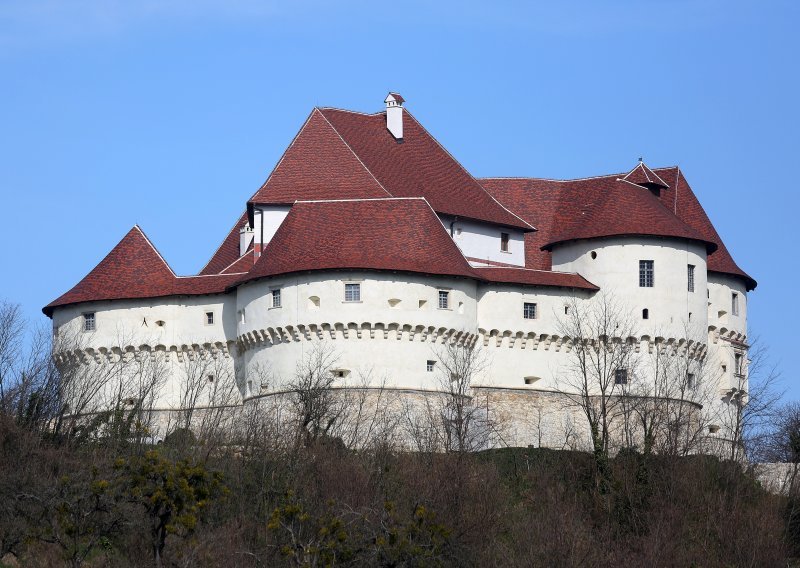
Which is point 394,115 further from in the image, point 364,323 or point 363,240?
point 364,323

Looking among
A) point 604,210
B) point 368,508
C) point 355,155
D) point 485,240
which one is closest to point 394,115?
point 355,155

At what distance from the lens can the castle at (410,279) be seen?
73688mm

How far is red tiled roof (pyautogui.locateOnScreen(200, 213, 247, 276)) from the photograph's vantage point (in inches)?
3268

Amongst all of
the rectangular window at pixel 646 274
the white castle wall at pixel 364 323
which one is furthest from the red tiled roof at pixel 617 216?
the white castle wall at pixel 364 323

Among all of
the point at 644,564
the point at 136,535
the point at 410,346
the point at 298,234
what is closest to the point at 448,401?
the point at 410,346

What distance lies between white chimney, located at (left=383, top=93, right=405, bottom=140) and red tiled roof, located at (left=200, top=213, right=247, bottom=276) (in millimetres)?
6473

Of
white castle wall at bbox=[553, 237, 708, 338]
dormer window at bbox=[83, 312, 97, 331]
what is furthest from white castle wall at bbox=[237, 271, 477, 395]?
dormer window at bbox=[83, 312, 97, 331]

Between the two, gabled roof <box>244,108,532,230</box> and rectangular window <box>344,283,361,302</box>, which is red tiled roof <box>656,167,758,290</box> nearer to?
gabled roof <box>244,108,532,230</box>

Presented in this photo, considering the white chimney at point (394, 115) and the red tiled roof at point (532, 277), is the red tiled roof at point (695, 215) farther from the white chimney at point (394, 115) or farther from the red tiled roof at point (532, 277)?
the white chimney at point (394, 115)

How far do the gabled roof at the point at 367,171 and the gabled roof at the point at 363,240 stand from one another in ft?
7.62

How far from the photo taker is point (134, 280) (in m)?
79.2

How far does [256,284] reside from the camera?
247 feet

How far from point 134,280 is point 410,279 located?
10.7 m

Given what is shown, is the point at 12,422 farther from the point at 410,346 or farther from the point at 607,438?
the point at 607,438
